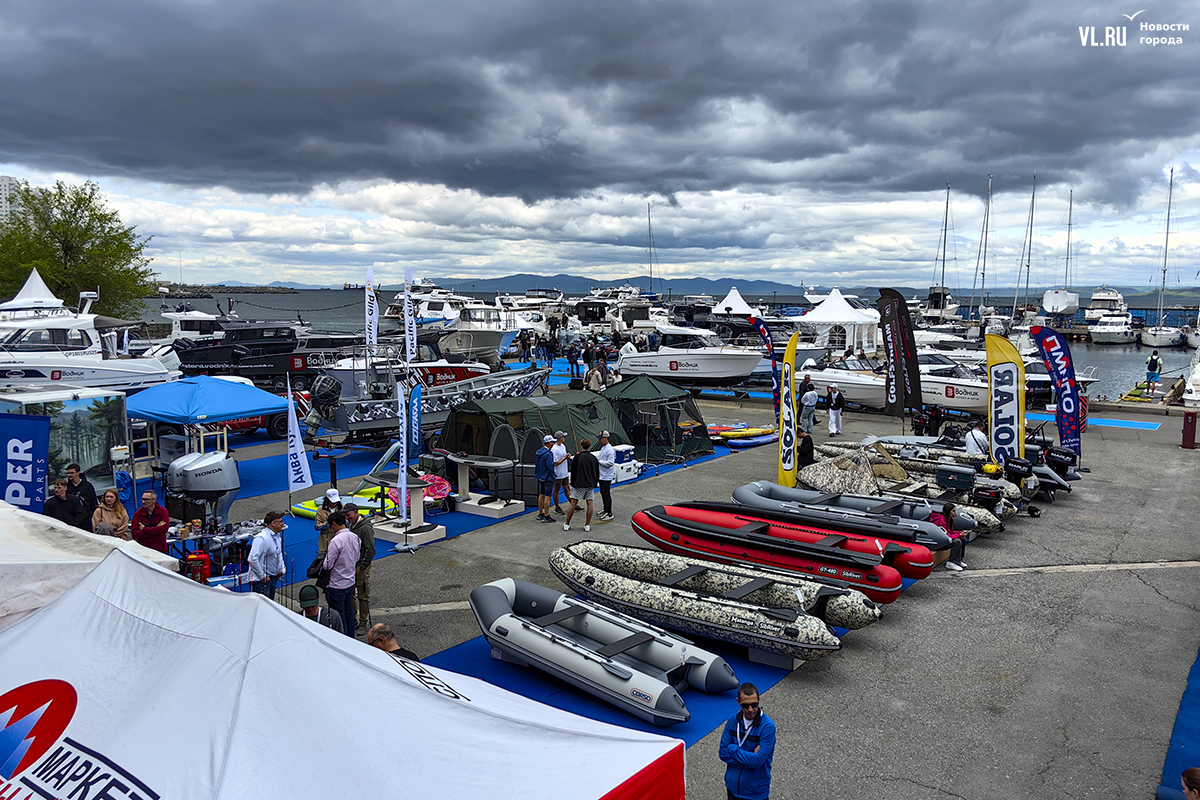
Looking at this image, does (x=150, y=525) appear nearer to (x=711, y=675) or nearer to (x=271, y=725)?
(x=271, y=725)

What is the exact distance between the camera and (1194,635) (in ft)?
27.1

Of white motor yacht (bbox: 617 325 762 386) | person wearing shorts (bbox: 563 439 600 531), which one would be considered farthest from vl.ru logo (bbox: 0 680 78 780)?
white motor yacht (bbox: 617 325 762 386)

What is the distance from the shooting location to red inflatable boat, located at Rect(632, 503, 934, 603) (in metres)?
8.58

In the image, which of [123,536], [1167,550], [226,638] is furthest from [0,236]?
[1167,550]

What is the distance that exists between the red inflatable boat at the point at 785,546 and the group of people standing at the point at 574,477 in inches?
55.1

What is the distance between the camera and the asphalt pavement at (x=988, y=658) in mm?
5840

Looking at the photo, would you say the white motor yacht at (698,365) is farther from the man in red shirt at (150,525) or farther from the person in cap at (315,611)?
the person in cap at (315,611)

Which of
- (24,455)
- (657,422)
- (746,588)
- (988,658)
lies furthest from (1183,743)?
(24,455)

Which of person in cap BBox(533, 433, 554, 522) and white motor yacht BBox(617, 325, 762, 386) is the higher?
white motor yacht BBox(617, 325, 762, 386)

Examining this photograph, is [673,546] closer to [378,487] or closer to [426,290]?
[378,487]

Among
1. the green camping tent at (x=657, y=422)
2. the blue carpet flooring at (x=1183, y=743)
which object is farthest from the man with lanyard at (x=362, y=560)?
the green camping tent at (x=657, y=422)

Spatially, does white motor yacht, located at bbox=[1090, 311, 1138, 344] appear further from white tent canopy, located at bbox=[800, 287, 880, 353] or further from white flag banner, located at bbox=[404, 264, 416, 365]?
white flag banner, located at bbox=[404, 264, 416, 365]

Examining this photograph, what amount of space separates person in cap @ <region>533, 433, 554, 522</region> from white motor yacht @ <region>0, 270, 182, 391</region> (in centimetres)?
1095

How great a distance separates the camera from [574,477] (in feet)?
39.1
